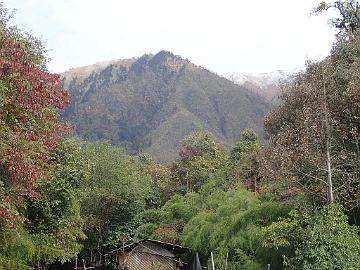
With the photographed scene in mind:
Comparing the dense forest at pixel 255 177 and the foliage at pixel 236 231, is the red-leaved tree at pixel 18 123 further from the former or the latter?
the foliage at pixel 236 231

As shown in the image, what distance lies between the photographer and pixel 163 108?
8606 cm

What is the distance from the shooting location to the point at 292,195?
11.8 meters

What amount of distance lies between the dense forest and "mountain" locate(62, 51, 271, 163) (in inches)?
1742

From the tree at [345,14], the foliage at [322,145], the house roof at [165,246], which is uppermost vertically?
the tree at [345,14]

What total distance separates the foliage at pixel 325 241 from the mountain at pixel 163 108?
4975 cm

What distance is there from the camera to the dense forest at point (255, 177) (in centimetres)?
903

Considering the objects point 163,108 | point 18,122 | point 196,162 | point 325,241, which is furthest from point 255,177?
point 163,108

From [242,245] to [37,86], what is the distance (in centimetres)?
881

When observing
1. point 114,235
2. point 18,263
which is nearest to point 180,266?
point 114,235

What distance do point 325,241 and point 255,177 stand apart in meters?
10.7

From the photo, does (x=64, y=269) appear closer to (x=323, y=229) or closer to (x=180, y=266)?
(x=180, y=266)

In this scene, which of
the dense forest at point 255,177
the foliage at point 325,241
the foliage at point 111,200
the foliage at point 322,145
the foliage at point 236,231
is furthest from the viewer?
the foliage at point 111,200

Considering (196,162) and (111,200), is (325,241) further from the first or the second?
(196,162)

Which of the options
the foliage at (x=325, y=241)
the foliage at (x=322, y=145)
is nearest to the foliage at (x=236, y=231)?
the foliage at (x=322, y=145)
